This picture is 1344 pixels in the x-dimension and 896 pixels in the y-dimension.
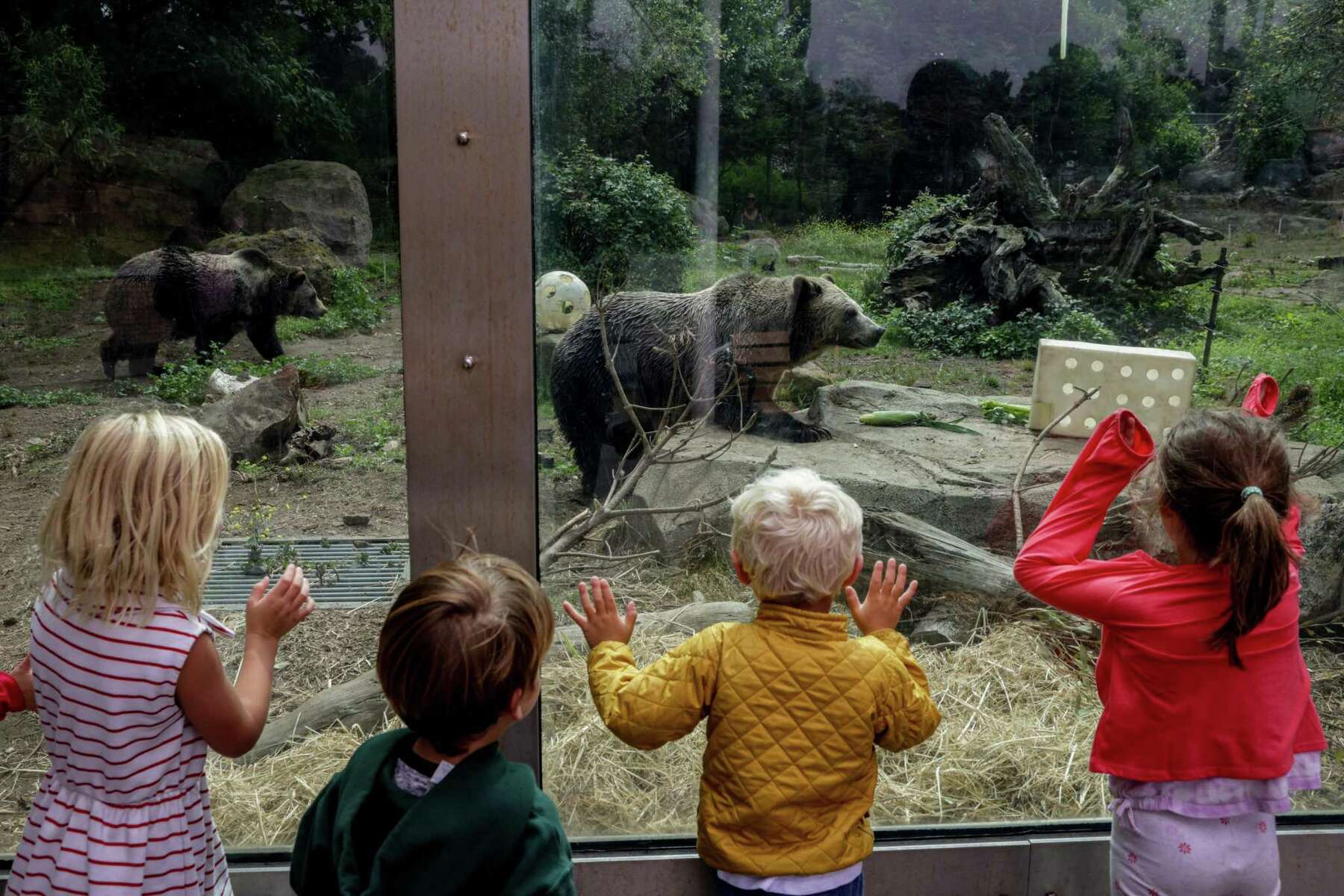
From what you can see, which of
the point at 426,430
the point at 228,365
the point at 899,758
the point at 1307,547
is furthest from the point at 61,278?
the point at 1307,547

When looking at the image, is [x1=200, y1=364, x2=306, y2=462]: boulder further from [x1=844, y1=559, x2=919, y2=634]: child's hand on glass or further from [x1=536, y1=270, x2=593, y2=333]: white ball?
[x1=844, y1=559, x2=919, y2=634]: child's hand on glass

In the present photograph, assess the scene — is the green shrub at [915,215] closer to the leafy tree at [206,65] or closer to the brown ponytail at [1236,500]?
the brown ponytail at [1236,500]

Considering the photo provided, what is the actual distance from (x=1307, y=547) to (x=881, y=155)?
5.68 feet

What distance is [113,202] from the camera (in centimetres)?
261

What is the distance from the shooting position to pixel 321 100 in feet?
8.21

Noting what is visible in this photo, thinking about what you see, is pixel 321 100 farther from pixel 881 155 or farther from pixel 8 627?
pixel 8 627

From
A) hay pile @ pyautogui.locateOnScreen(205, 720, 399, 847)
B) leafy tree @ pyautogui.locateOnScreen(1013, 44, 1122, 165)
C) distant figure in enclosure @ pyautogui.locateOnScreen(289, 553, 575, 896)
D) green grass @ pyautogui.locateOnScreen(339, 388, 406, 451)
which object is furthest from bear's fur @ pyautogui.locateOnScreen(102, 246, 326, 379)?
leafy tree @ pyautogui.locateOnScreen(1013, 44, 1122, 165)

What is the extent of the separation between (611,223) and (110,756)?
148cm

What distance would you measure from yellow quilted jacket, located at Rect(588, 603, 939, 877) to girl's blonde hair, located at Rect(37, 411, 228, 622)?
733 millimetres

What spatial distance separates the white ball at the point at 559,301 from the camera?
2.44 meters

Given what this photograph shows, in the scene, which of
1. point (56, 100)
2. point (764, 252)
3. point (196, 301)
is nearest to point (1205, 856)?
point (764, 252)

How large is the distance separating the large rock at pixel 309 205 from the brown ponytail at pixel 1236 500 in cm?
174

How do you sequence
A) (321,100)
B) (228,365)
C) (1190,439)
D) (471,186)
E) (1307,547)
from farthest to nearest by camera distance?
(1307,547)
(228,365)
(321,100)
(471,186)
(1190,439)

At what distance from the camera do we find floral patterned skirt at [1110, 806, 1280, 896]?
2.03 m
